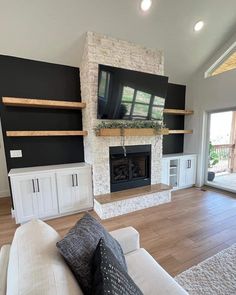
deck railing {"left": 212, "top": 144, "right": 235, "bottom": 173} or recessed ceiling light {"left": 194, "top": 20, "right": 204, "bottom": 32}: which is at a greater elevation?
recessed ceiling light {"left": 194, "top": 20, "right": 204, "bottom": 32}

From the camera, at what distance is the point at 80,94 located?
3.52m

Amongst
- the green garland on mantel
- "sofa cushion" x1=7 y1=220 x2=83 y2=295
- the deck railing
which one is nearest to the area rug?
"sofa cushion" x1=7 y1=220 x2=83 y2=295

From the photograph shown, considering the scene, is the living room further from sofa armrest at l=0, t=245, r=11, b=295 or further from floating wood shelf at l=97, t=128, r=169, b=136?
sofa armrest at l=0, t=245, r=11, b=295

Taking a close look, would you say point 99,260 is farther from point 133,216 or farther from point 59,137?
point 59,137

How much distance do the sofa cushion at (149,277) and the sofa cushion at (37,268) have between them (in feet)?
1.82

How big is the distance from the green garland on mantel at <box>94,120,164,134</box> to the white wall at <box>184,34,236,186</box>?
146 centimetres

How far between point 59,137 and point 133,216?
212 centimetres

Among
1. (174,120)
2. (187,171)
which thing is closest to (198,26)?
(174,120)

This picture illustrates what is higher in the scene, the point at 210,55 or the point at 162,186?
the point at 210,55

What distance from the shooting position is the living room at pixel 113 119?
8.04 feet

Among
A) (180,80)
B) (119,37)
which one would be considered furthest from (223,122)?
(119,37)

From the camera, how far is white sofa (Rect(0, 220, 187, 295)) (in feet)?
2.31

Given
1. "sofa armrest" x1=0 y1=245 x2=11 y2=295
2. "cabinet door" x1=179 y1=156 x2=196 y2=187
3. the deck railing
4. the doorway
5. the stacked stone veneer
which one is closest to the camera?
"sofa armrest" x1=0 y1=245 x2=11 y2=295

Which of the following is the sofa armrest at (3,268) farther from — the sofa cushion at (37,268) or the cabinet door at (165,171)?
the cabinet door at (165,171)
